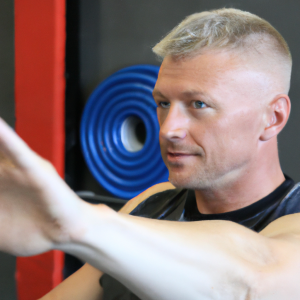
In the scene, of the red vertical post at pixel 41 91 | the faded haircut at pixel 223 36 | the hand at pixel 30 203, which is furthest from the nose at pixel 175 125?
the red vertical post at pixel 41 91

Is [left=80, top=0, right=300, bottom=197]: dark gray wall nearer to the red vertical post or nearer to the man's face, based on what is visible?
the red vertical post

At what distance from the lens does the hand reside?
0.37 metres

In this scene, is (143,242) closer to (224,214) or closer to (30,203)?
(30,203)

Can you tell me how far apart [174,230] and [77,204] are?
139 millimetres

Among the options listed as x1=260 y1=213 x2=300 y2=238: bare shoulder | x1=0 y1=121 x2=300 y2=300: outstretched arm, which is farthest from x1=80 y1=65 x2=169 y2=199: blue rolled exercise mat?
x1=0 y1=121 x2=300 y2=300: outstretched arm

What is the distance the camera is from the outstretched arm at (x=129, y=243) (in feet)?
1.26

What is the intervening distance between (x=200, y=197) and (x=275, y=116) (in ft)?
0.88

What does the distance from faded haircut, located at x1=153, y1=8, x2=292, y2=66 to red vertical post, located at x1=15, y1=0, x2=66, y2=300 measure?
40.7 inches

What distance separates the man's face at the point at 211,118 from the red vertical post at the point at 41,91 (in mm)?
1081

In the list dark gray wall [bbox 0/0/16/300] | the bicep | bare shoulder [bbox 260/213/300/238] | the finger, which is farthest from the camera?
dark gray wall [bbox 0/0/16/300]

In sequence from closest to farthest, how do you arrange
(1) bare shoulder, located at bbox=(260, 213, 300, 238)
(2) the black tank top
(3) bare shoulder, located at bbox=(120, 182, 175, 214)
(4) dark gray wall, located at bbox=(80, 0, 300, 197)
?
(1) bare shoulder, located at bbox=(260, 213, 300, 238), (2) the black tank top, (3) bare shoulder, located at bbox=(120, 182, 175, 214), (4) dark gray wall, located at bbox=(80, 0, 300, 197)

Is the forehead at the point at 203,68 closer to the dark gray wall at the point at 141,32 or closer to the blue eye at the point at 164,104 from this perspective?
the blue eye at the point at 164,104

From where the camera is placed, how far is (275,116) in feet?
2.68

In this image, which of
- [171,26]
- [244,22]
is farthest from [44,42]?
[244,22]
